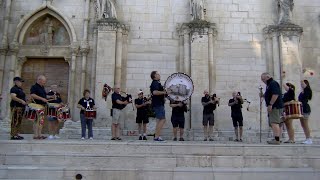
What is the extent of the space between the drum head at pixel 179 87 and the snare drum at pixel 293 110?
3234mm

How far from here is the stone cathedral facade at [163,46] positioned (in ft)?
56.4

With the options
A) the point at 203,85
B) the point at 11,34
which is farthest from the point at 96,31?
the point at 203,85

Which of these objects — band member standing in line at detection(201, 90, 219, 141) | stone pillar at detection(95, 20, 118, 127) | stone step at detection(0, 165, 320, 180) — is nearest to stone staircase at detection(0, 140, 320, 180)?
stone step at detection(0, 165, 320, 180)

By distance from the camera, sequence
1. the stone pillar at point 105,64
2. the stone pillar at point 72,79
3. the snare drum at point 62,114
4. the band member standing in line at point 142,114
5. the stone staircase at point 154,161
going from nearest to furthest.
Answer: the stone staircase at point 154,161 < the snare drum at point 62,114 < the band member standing in line at point 142,114 < the stone pillar at point 105,64 < the stone pillar at point 72,79

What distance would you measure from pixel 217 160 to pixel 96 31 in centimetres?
985

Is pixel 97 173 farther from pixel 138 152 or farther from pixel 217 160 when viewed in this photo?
pixel 217 160

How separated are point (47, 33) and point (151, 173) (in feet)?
36.5

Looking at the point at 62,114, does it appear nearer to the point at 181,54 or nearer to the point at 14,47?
the point at 14,47

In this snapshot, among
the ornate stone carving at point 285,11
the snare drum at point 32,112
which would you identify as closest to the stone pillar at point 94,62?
the snare drum at point 32,112

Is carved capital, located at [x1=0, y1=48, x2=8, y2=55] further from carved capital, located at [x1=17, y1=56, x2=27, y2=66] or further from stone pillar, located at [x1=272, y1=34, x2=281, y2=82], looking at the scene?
stone pillar, located at [x1=272, y1=34, x2=281, y2=82]

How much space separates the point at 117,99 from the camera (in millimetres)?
13203

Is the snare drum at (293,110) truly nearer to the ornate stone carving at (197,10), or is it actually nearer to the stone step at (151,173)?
the stone step at (151,173)

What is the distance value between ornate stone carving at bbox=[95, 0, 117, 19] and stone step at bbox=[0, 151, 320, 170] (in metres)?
9.10

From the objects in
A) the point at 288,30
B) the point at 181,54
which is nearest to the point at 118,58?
the point at 181,54
